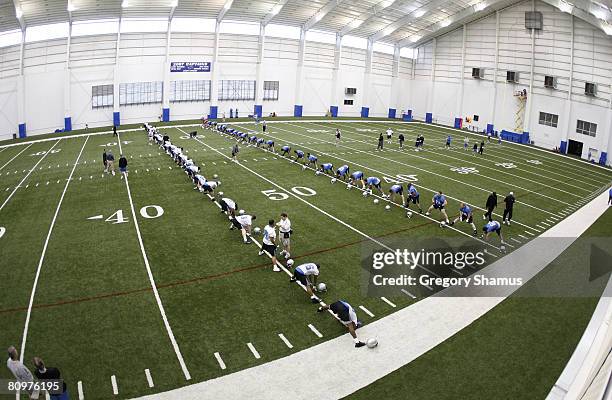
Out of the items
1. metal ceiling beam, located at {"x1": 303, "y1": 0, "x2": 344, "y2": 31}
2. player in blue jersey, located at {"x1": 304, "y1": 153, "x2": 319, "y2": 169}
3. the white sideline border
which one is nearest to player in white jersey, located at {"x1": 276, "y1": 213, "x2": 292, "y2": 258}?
the white sideline border

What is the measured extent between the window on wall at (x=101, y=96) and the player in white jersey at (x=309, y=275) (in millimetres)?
38101

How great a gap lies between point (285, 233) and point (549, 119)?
39.3 meters

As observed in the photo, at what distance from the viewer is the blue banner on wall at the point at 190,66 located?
46688 mm

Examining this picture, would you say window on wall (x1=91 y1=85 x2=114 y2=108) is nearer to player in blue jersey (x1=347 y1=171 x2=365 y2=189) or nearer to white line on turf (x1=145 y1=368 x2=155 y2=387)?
player in blue jersey (x1=347 y1=171 x2=365 y2=189)

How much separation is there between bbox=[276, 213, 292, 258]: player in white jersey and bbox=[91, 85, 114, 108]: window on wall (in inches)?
1417

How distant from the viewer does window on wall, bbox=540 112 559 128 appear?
43.6 meters

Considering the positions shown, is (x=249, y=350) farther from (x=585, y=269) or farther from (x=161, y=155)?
(x=161, y=155)

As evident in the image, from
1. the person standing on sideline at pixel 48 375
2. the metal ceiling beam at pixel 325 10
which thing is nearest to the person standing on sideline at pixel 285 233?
the person standing on sideline at pixel 48 375

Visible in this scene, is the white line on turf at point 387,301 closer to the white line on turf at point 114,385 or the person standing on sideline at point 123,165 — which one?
the white line on turf at point 114,385

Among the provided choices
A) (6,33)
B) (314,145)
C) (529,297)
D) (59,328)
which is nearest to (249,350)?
(59,328)

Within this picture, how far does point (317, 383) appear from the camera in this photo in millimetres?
8969

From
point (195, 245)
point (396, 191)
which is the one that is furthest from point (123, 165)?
point (396, 191)

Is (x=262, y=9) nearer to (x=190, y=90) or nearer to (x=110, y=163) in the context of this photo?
(x=190, y=90)

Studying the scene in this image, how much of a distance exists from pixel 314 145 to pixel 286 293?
23700 millimetres
